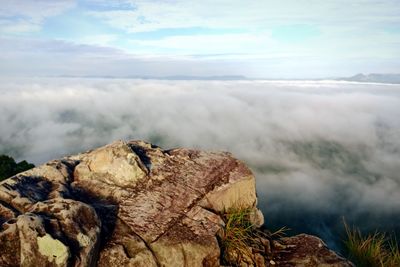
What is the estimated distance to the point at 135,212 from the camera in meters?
9.25

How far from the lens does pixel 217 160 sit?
37.4 ft

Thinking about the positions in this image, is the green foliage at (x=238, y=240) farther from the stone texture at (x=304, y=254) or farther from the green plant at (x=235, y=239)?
the stone texture at (x=304, y=254)

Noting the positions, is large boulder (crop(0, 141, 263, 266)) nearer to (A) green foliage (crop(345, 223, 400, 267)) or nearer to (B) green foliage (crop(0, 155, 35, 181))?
(A) green foliage (crop(345, 223, 400, 267))

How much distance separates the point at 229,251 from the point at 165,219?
156cm

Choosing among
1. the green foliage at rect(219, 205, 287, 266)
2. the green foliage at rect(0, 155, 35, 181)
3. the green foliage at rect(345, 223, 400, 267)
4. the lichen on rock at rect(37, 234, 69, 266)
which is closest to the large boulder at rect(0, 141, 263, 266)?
the lichen on rock at rect(37, 234, 69, 266)

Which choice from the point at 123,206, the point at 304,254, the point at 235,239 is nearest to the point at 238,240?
the point at 235,239

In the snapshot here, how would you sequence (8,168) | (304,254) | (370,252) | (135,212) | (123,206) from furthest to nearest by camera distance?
(8,168) < (370,252) < (304,254) < (123,206) < (135,212)

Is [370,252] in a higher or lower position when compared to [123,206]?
lower

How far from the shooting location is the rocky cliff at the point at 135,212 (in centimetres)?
725

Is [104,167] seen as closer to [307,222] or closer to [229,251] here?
[229,251]

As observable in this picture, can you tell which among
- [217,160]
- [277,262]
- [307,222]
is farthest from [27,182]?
[307,222]

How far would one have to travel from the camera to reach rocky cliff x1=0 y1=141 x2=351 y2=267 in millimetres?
7246

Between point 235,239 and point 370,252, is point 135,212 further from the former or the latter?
point 370,252

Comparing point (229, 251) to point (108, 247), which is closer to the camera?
point (108, 247)
